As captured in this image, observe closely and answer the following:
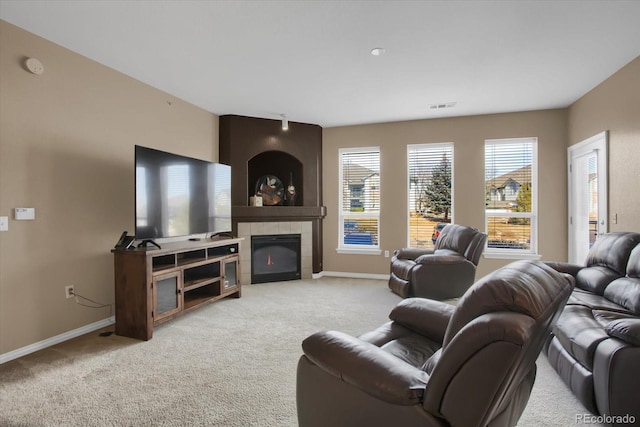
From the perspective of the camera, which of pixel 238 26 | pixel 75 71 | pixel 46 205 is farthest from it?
pixel 75 71

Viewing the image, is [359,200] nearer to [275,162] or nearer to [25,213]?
[275,162]

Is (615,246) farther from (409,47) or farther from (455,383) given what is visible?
(455,383)

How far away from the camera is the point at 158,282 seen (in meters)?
3.17

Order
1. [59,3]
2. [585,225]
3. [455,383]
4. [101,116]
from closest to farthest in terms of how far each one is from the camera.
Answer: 1. [455,383]
2. [59,3]
3. [101,116]
4. [585,225]

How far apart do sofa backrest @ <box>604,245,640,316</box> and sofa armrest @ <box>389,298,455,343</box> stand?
1379 millimetres

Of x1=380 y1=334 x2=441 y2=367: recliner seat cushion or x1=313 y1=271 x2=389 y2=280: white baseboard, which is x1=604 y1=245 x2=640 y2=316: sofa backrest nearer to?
x1=380 y1=334 x2=441 y2=367: recliner seat cushion

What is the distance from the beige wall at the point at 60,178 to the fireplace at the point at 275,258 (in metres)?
2.02

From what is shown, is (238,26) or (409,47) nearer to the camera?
(238,26)

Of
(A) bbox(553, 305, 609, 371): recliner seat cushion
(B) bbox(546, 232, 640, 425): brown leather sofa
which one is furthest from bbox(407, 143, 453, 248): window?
(A) bbox(553, 305, 609, 371): recliner seat cushion

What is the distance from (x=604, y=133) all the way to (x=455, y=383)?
13.7 feet

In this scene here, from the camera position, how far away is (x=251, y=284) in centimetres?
521

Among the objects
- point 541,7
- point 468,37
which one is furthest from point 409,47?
point 541,7

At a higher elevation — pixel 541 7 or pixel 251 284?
pixel 541 7

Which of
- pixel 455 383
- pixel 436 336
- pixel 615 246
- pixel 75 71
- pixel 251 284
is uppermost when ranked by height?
pixel 75 71
